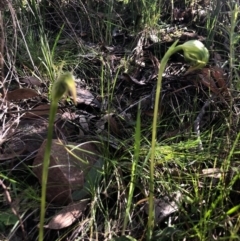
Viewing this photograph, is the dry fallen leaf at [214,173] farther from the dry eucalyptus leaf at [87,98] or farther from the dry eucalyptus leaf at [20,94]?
the dry eucalyptus leaf at [20,94]

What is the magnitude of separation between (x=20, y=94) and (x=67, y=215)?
0.64m

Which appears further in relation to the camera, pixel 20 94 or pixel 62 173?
pixel 20 94

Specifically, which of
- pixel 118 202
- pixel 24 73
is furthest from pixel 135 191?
pixel 24 73

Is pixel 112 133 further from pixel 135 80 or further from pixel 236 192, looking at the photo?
pixel 236 192

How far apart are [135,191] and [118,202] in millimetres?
85

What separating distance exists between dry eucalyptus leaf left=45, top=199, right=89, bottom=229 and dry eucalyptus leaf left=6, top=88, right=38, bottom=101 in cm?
59

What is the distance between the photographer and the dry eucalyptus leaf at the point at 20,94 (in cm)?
180

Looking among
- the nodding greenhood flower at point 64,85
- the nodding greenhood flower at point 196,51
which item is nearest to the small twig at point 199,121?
the nodding greenhood flower at point 196,51

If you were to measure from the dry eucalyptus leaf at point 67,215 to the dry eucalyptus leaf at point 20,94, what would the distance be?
1.93 ft

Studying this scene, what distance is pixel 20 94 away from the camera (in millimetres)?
1803

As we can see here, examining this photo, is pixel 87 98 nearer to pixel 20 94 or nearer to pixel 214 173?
pixel 20 94

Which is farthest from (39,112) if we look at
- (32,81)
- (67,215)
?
(67,215)

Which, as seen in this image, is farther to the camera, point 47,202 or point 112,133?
point 112,133

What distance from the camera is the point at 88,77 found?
2.08 metres
